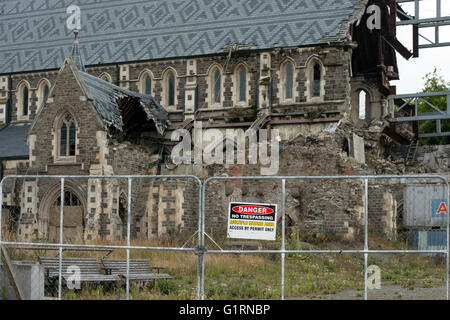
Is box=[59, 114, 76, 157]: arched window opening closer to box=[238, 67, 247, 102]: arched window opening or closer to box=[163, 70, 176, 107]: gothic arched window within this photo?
box=[163, 70, 176, 107]: gothic arched window

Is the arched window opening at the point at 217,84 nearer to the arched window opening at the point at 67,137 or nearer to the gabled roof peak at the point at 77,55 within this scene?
the gabled roof peak at the point at 77,55

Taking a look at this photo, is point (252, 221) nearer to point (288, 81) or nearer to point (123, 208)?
point (123, 208)

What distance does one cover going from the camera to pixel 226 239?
24.9 m

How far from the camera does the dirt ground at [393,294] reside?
55.3ft

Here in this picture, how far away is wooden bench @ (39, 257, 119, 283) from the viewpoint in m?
17.1

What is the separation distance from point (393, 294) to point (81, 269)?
7296mm

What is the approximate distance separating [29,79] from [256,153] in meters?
18.5

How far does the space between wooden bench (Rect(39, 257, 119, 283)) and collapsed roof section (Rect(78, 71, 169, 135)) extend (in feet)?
38.5

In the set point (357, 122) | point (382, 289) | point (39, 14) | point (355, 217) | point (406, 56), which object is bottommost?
point (382, 289)

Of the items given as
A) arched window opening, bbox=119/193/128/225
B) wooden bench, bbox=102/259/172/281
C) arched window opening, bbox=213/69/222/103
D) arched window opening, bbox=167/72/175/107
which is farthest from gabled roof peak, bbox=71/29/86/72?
wooden bench, bbox=102/259/172/281

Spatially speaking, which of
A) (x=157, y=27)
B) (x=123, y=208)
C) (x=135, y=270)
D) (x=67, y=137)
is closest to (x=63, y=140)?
(x=67, y=137)
